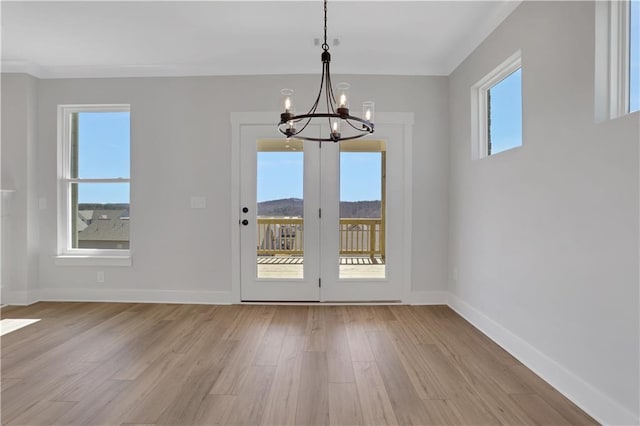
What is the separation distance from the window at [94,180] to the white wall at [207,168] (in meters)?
0.26

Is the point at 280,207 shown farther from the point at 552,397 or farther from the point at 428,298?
the point at 552,397

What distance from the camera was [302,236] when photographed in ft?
12.1

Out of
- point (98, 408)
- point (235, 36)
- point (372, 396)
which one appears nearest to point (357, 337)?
point (372, 396)

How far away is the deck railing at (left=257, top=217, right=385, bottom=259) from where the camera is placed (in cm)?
369

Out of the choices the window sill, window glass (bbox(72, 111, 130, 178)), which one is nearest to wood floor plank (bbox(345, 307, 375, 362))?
the window sill

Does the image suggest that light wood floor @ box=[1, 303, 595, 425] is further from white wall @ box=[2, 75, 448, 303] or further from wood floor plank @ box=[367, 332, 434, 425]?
white wall @ box=[2, 75, 448, 303]

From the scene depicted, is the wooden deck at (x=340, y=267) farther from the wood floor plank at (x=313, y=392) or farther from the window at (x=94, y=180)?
the window at (x=94, y=180)

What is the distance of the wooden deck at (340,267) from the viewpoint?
12.1ft

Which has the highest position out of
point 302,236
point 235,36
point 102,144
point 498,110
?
point 235,36

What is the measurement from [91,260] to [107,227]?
0.42 m

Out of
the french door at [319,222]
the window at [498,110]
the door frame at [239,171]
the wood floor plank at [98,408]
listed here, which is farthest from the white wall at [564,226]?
the wood floor plank at [98,408]

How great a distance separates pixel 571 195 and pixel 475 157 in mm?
1344

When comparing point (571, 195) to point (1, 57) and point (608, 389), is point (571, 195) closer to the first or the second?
point (608, 389)

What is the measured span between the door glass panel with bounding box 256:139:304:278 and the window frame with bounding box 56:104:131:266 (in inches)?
62.9
